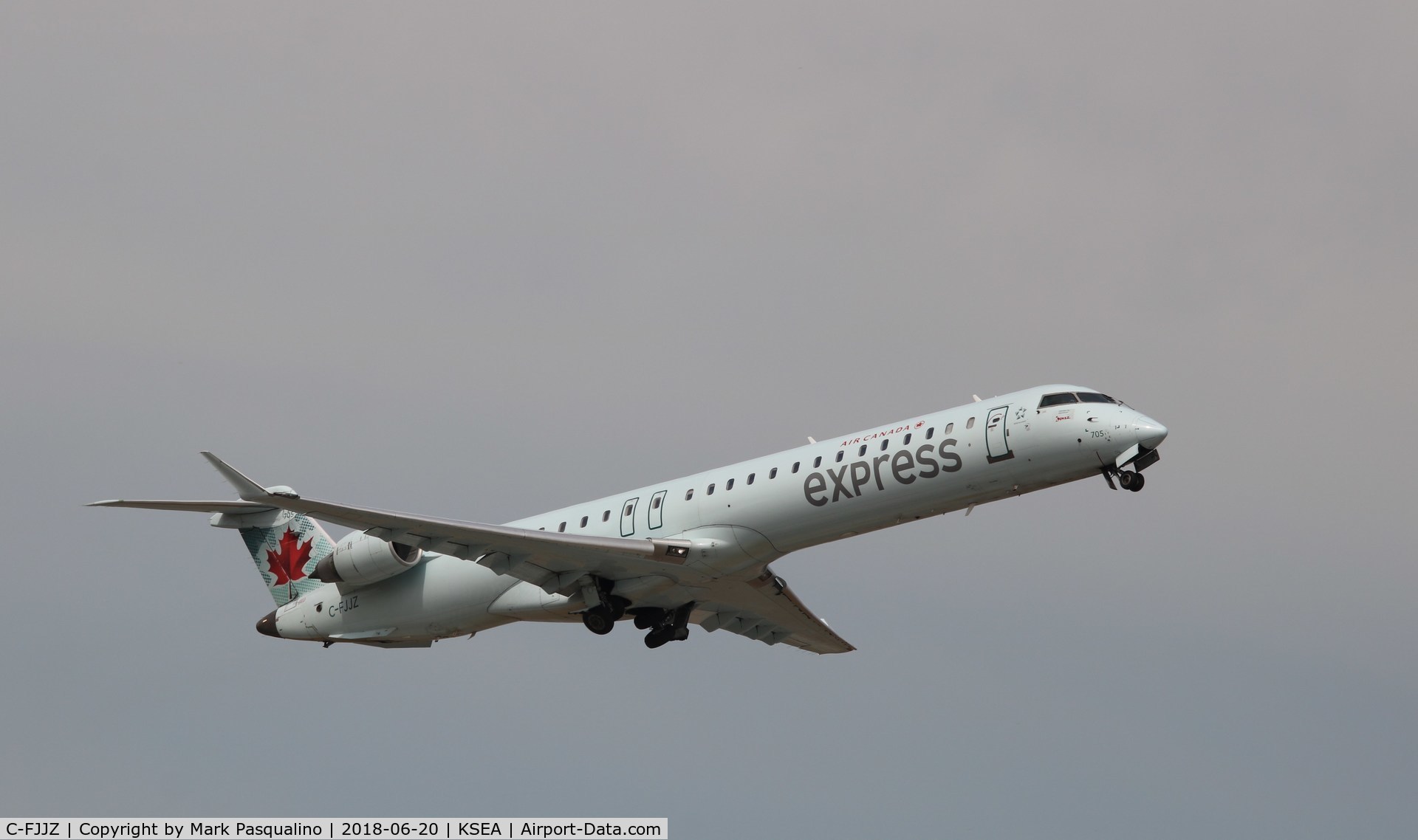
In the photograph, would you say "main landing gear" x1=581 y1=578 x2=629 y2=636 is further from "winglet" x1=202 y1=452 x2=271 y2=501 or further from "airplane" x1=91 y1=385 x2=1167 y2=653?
"winglet" x1=202 y1=452 x2=271 y2=501

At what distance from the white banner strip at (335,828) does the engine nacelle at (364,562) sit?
5186 mm

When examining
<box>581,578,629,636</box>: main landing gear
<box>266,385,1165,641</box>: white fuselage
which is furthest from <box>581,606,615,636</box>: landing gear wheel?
<box>266,385,1165,641</box>: white fuselage

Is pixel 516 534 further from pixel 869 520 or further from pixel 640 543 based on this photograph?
pixel 869 520

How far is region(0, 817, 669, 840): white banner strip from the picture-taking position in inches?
1046

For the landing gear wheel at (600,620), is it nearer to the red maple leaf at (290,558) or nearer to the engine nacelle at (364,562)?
the engine nacelle at (364,562)

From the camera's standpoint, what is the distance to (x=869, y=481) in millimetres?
27094

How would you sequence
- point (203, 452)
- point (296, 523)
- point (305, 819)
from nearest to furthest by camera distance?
point (203, 452)
point (305, 819)
point (296, 523)

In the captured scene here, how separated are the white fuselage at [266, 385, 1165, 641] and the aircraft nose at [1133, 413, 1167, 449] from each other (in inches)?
0.6

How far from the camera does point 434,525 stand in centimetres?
2795

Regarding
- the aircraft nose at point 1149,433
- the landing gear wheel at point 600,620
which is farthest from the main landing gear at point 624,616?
the aircraft nose at point 1149,433

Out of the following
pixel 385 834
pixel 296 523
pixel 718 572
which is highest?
pixel 296 523

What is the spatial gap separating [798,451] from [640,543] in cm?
291

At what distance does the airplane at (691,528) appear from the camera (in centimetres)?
2666

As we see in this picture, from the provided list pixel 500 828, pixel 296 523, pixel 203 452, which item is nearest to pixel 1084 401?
pixel 500 828
